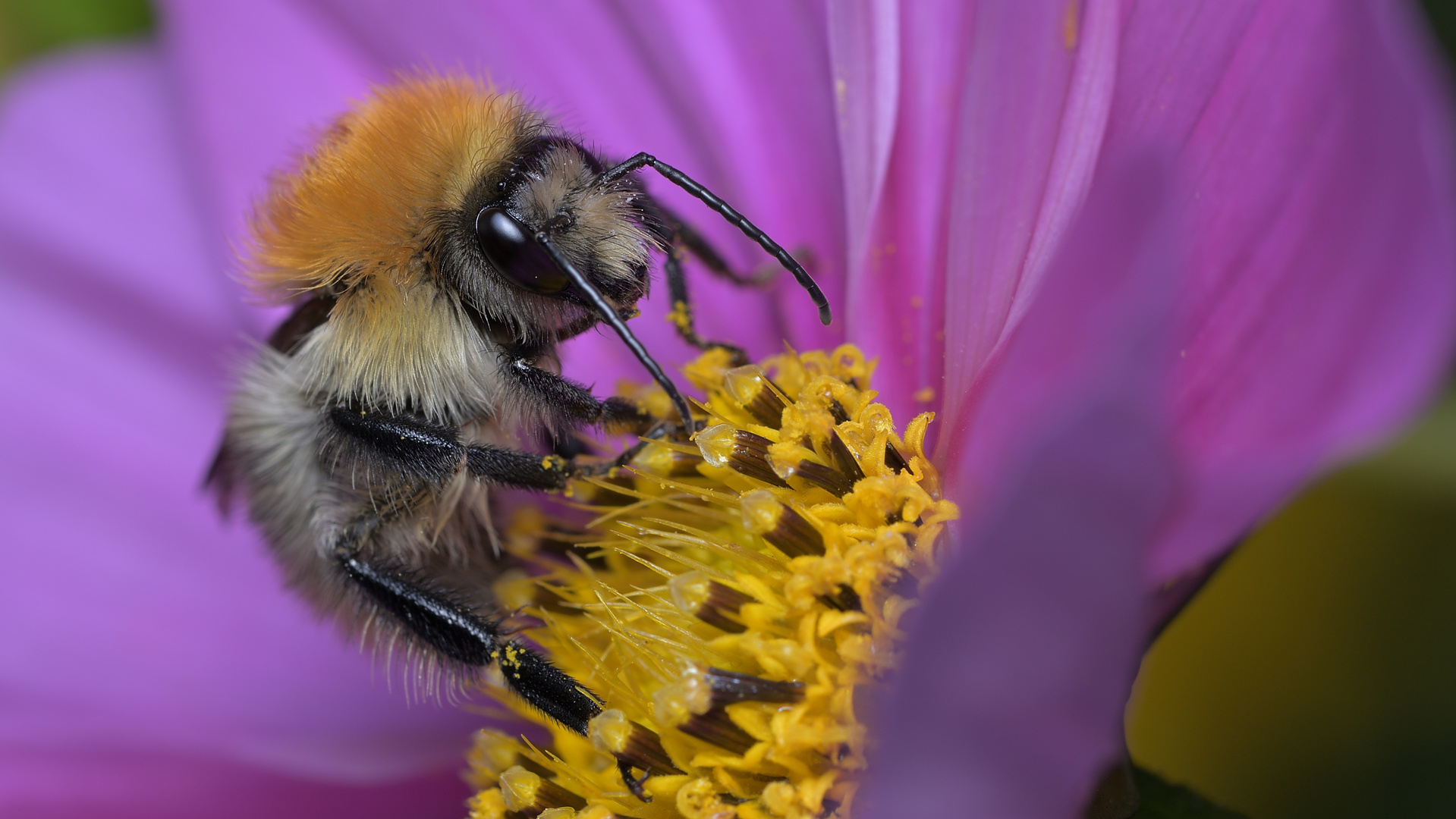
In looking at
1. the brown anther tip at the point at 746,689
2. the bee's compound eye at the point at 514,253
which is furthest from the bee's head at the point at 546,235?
the brown anther tip at the point at 746,689

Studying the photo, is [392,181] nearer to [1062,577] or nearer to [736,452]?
[736,452]

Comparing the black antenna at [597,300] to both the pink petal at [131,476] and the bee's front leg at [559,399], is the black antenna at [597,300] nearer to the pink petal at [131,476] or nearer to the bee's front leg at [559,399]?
the bee's front leg at [559,399]

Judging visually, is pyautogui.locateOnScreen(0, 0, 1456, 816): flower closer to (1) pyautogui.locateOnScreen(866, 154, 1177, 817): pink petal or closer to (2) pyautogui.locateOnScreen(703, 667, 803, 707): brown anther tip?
(1) pyautogui.locateOnScreen(866, 154, 1177, 817): pink petal

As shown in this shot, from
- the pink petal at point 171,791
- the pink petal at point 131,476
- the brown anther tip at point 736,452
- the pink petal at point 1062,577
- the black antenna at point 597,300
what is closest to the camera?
the pink petal at point 1062,577

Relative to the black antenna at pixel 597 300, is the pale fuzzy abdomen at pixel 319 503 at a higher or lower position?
lower

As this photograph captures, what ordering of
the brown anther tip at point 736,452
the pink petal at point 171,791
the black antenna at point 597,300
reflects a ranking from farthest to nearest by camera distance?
the pink petal at point 171,791, the brown anther tip at point 736,452, the black antenna at point 597,300

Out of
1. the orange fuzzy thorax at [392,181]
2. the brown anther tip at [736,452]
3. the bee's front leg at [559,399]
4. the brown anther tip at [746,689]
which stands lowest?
the brown anther tip at [746,689]
